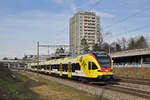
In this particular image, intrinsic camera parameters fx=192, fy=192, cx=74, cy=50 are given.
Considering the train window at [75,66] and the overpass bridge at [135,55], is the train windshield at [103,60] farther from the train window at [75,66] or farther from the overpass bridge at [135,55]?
the overpass bridge at [135,55]

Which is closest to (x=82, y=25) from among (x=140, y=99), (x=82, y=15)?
(x=82, y=15)

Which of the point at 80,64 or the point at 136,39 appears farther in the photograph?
the point at 136,39

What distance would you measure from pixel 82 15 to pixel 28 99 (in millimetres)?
118193

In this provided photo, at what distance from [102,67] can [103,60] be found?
812mm

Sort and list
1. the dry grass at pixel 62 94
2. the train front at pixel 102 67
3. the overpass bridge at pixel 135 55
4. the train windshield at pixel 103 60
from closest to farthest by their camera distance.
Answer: the dry grass at pixel 62 94 → the train front at pixel 102 67 → the train windshield at pixel 103 60 → the overpass bridge at pixel 135 55

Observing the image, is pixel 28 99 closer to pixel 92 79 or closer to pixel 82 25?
pixel 92 79

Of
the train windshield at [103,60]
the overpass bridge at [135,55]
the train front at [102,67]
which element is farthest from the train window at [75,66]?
the overpass bridge at [135,55]

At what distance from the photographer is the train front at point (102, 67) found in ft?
59.7

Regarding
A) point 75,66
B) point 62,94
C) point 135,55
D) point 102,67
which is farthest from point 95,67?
point 135,55

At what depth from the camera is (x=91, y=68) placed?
1894cm

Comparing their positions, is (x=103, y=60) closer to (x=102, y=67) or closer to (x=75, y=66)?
(x=102, y=67)

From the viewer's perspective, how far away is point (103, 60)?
18.8 metres

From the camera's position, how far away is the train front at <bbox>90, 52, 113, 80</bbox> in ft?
59.7

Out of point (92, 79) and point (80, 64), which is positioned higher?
point (80, 64)
